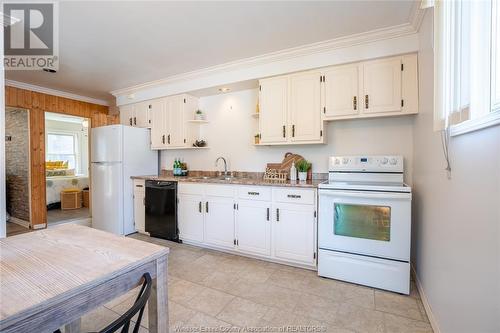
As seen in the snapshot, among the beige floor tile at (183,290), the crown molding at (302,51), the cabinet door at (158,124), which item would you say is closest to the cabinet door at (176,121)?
the cabinet door at (158,124)

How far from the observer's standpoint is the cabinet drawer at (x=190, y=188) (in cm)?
325

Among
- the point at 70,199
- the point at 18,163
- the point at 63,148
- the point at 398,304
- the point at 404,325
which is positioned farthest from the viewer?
the point at 63,148

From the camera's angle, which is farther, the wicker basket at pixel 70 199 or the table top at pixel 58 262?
the wicker basket at pixel 70 199

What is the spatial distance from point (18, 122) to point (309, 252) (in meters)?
5.64

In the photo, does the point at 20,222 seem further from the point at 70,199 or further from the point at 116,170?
the point at 116,170

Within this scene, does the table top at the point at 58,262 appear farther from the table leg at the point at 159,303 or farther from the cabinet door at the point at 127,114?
the cabinet door at the point at 127,114

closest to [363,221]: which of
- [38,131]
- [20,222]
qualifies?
[38,131]

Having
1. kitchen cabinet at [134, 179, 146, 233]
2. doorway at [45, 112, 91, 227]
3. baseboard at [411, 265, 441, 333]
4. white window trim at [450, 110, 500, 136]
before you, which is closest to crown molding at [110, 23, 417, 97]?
white window trim at [450, 110, 500, 136]

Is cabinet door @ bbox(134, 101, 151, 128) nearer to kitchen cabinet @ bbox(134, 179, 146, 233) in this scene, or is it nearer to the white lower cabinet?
kitchen cabinet @ bbox(134, 179, 146, 233)

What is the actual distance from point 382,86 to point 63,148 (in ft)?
28.0

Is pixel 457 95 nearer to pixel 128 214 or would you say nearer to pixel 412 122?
pixel 412 122

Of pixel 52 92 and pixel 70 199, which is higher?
pixel 52 92

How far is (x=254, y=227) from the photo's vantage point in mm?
2852

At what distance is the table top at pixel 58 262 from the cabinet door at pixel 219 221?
5.98ft
